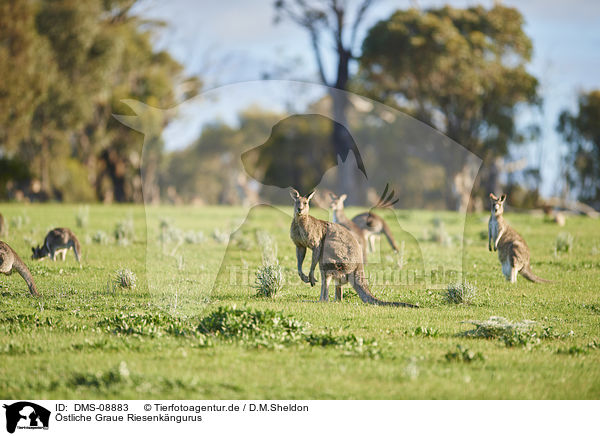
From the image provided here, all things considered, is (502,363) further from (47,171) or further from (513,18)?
(47,171)

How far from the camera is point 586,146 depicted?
39.8m

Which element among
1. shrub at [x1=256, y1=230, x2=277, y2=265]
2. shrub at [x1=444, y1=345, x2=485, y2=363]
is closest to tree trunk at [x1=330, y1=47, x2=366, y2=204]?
shrub at [x1=256, y1=230, x2=277, y2=265]

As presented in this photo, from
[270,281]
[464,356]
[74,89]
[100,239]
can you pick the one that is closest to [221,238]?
[100,239]

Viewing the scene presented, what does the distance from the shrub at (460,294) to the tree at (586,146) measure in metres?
31.5

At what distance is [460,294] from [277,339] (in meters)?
3.69

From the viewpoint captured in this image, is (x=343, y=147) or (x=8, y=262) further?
(x=343, y=147)

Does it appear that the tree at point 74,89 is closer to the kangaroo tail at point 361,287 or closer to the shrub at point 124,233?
the shrub at point 124,233

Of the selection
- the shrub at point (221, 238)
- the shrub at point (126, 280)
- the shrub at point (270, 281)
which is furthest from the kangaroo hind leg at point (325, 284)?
the shrub at point (221, 238)

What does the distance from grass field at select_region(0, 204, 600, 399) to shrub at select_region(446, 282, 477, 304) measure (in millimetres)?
117

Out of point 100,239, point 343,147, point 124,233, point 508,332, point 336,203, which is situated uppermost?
point 343,147

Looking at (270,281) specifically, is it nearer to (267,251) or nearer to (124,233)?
(267,251)

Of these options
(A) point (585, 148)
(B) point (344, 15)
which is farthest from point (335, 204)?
(A) point (585, 148)

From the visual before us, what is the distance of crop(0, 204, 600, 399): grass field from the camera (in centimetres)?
602

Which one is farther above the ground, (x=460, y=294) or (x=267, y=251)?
(x=267, y=251)
